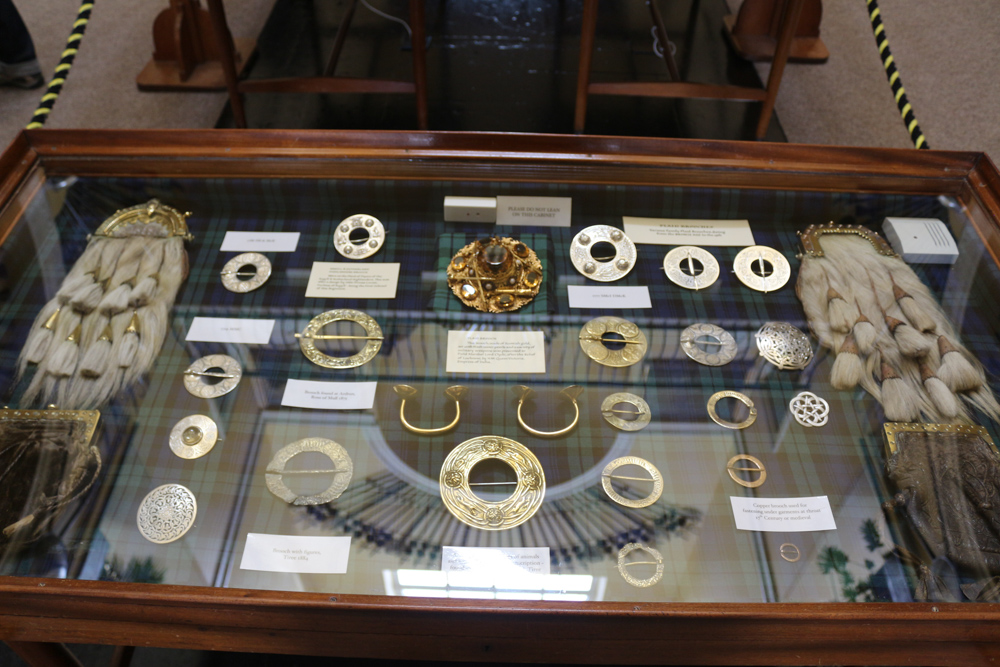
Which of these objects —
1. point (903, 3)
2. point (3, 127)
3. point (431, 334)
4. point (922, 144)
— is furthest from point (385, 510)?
point (903, 3)

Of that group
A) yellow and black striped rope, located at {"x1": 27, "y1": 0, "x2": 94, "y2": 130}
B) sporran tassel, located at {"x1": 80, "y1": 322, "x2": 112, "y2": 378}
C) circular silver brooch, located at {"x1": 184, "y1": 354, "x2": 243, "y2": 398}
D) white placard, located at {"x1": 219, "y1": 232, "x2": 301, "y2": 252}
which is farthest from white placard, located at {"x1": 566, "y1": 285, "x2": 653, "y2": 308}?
yellow and black striped rope, located at {"x1": 27, "y1": 0, "x2": 94, "y2": 130}

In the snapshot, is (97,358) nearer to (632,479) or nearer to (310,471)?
(310,471)

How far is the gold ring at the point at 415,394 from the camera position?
84.0 inches

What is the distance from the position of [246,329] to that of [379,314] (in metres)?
0.48

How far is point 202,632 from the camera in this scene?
5.41 ft

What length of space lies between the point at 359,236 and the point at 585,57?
1.95 meters

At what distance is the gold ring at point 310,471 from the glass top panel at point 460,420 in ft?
0.08

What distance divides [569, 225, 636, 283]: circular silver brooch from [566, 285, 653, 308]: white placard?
0.05 meters

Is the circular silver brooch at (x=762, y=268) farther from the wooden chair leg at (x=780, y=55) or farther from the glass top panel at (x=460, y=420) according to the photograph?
the wooden chair leg at (x=780, y=55)

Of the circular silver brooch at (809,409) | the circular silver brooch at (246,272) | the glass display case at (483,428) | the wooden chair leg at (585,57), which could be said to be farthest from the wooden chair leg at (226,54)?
the circular silver brooch at (809,409)

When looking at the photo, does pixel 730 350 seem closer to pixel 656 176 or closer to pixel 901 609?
pixel 656 176

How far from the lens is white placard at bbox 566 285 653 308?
2.49 meters

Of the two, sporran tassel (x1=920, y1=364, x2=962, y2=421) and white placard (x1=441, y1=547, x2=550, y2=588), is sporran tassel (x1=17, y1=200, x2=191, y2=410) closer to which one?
white placard (x1=441, y1=547, x2=550, y2=588)

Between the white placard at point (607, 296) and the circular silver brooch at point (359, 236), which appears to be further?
the circular silver brooch at point (359, 236)
